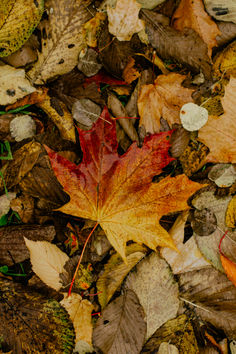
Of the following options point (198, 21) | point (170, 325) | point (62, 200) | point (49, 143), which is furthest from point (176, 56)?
point (170, 325)

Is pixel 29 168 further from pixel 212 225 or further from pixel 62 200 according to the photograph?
pixel 212 225

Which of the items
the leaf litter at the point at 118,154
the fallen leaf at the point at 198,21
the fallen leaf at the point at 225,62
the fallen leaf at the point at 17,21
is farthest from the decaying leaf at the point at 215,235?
the fallen leaf at the point at 17,21

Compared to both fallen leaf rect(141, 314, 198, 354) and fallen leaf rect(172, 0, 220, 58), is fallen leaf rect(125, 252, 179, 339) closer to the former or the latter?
fallen leaf rect(141, 314, 198, 354)

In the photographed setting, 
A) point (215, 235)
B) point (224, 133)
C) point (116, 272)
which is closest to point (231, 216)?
point (215, 235)

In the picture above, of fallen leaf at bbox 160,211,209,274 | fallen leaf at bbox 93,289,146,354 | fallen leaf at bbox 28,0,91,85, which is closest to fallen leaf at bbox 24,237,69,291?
fallen leaf at bbox 93,289,146,354

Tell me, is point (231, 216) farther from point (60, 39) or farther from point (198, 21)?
point (60, 39)

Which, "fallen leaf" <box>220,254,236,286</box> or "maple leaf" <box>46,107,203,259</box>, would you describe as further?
"fallen leaf" <box>220,254,236,286</box>

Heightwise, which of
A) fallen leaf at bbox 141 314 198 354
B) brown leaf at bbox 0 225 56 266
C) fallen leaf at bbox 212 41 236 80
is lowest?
fallen leaf at bbox 141 314 198 354
